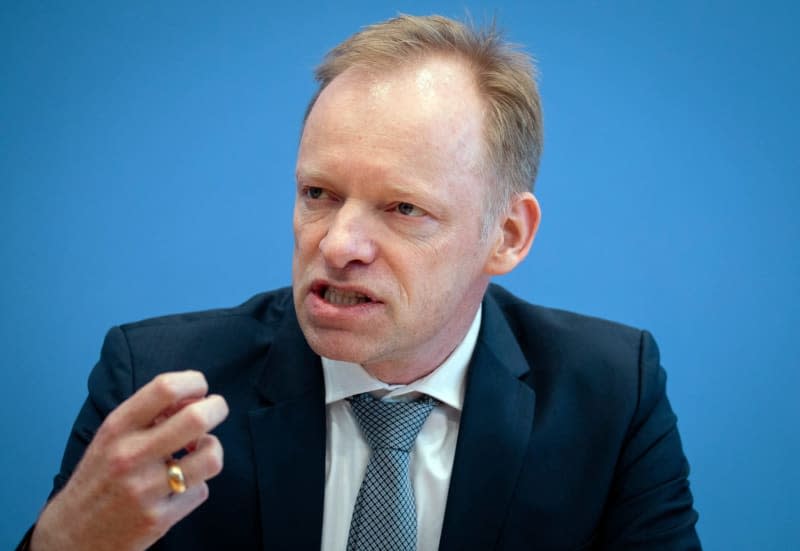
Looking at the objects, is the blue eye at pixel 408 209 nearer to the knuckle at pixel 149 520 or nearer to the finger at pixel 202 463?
the finger at pixel 202 463

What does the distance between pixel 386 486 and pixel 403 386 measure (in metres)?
0.22

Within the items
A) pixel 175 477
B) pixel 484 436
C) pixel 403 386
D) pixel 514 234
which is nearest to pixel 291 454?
pixel 403 386

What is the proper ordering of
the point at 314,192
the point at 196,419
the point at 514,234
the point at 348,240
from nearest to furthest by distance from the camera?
the point at 196,419 → the point at 348,240 → the point at 314,192 → the point at 514,234

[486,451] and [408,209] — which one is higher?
[408,209]

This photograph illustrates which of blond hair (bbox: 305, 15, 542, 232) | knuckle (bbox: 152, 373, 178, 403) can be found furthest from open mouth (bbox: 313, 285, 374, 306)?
knuckle (bbox: 152, 373, 178, 403)

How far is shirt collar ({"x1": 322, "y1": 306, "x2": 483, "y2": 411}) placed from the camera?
5.74ft

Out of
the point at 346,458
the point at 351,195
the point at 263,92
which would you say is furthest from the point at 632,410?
the point at 263,92

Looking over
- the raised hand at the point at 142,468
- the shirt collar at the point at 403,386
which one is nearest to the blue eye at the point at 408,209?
the shirt collar at the point at 403,386

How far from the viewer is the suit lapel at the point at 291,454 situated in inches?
66.2

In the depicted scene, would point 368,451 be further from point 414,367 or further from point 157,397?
point 157,397

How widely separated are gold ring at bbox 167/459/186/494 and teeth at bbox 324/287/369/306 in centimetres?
45

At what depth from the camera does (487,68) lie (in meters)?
1.77

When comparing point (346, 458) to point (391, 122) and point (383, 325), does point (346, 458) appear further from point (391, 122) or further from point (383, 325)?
point (391, 122)

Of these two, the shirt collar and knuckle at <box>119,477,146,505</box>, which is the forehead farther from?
knuckle at <box>119,477,146,505</box>
